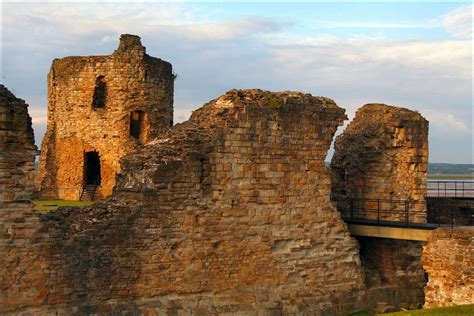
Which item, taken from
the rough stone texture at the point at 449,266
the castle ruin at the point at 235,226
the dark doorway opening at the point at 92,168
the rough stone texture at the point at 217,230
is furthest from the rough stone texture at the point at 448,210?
the dark doorway opening at the point at 92,168

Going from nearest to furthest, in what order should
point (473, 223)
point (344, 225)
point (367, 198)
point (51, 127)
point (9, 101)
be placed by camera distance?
point (9, 101) → point (344, 225) → point (367, 198) → point (473, 223) → point (51, 127)

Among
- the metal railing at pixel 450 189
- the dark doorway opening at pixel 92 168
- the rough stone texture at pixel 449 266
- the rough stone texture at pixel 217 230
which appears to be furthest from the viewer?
the dark doorway opening at pixel 92 168

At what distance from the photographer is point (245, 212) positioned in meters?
15.5

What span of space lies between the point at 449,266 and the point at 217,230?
16.7 feet

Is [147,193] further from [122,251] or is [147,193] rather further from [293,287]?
[293,287]

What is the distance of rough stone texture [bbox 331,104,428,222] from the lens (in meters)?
19.0

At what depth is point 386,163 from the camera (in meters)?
19.1

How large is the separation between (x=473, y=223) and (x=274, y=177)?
10.6 metres

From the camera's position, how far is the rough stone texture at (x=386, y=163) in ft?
62.3

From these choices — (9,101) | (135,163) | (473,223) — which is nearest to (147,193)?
(135,163)

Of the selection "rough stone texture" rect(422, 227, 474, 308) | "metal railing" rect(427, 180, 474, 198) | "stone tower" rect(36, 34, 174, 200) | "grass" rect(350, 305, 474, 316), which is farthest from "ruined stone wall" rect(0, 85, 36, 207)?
"metal railing" rect(427, 180, 474, 198)

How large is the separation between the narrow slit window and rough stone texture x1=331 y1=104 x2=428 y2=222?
403 inches

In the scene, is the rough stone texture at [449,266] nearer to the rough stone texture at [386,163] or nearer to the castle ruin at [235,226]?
the castle ruin at [235,226]

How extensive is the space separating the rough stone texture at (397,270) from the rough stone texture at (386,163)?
35.0 inches
